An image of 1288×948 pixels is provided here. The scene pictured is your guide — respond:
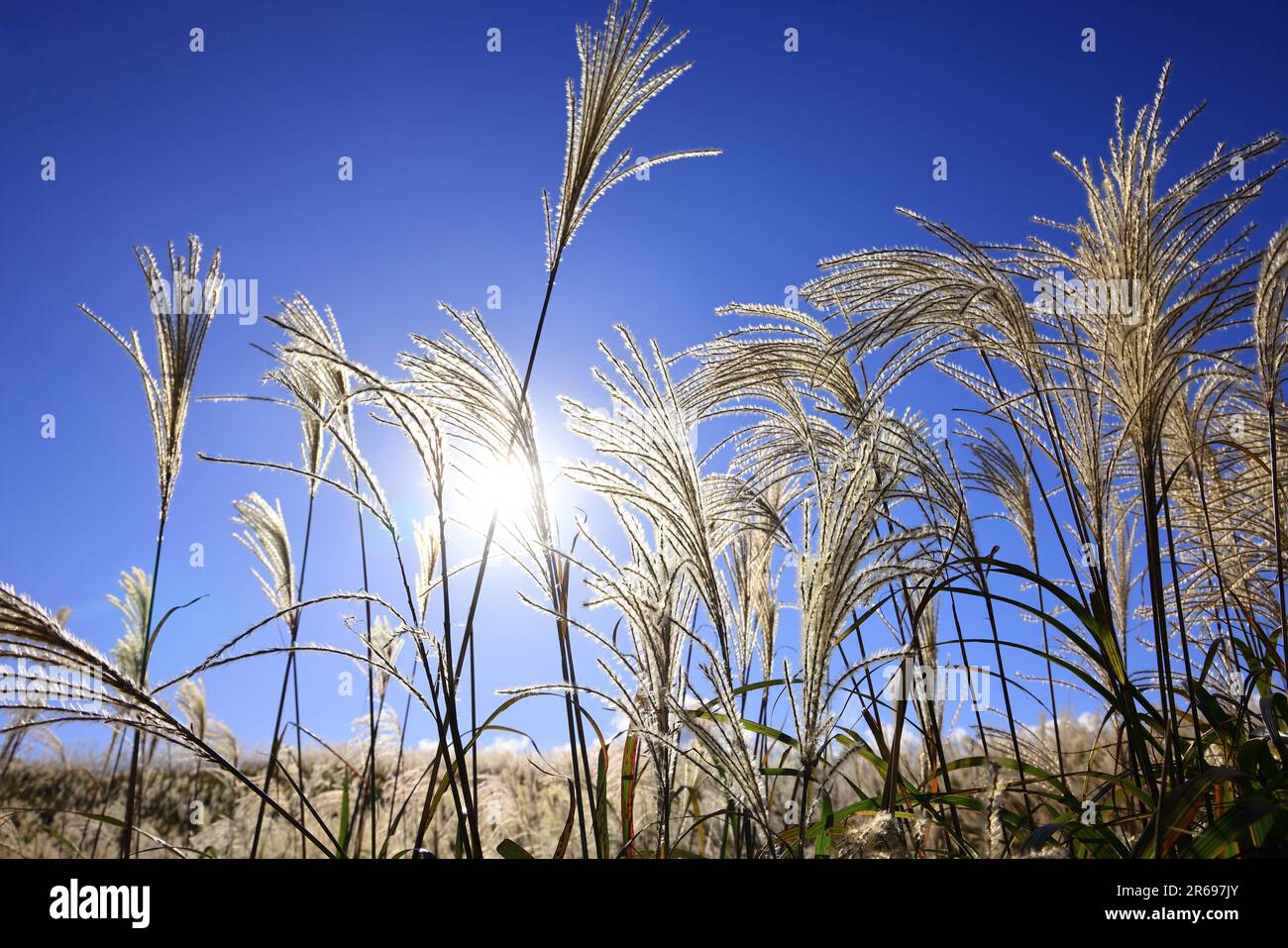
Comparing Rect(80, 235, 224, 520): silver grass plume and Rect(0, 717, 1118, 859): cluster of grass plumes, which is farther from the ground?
Rect(80, 235, 224, 520): silver grass plume

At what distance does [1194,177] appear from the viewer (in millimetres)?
2045

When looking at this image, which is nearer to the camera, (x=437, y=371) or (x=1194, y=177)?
(x=437, y=371)

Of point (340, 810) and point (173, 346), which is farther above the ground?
point (173, 346)

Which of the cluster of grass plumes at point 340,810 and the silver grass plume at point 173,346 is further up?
the silver grass plume at point 173,346

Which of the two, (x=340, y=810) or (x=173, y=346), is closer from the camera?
(x=173, y=346)

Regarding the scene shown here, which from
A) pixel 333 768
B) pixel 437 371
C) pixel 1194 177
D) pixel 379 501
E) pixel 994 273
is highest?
pixel 1194 177
